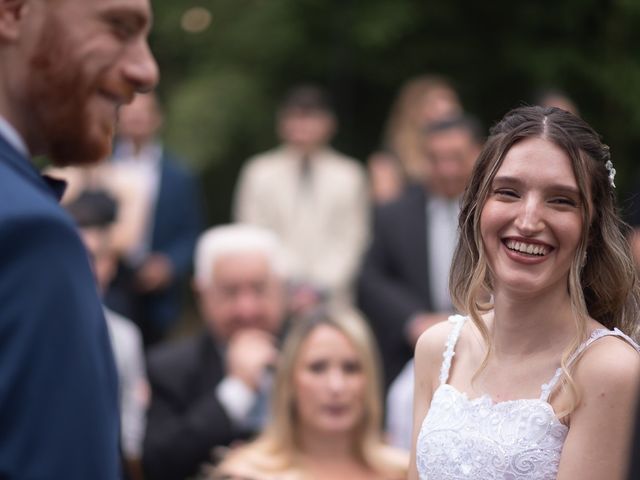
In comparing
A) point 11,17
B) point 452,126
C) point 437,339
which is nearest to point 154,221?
point 452,126

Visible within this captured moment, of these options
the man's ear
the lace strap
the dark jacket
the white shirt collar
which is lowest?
the dark jacket

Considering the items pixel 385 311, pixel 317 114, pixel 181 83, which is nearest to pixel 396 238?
pixel 385 311

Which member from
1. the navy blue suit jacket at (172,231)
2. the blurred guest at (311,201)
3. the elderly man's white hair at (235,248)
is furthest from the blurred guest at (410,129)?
the elderly man's white hair at (235,248)

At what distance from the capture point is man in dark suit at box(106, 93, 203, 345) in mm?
8180

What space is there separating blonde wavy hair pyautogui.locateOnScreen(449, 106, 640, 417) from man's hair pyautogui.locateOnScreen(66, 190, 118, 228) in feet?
12.8

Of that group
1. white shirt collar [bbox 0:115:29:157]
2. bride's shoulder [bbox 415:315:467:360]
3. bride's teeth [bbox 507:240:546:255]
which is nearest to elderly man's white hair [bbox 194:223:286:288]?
bride's shoulder [bbox 415:315:467:360]

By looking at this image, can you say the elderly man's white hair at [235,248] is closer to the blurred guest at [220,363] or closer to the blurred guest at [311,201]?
the blurred guest at [220,363]

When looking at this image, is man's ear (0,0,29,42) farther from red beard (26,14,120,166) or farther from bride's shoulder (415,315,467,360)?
bride's shoulder (415,315,467,360)

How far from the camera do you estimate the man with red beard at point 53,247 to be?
6.19ft

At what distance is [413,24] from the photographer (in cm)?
1029

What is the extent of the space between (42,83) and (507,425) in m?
1.38

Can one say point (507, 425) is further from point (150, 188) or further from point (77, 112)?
point (150, 188)

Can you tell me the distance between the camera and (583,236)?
2.92 meters

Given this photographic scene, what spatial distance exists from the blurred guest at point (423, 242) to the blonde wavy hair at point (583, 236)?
3.82 metres
